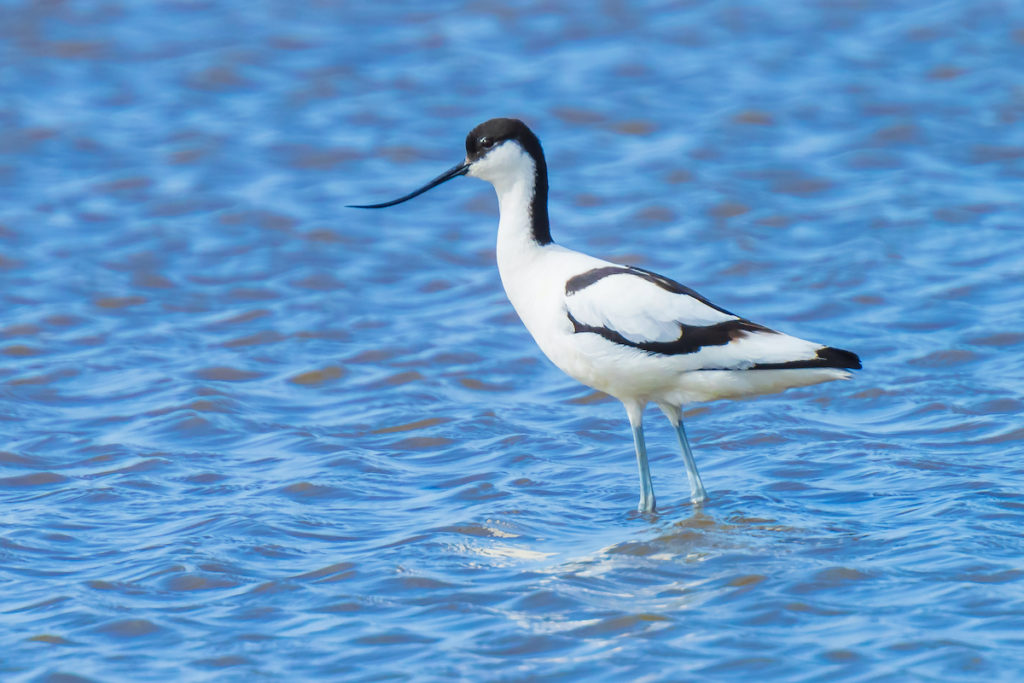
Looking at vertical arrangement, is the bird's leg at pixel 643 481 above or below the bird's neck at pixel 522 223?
below

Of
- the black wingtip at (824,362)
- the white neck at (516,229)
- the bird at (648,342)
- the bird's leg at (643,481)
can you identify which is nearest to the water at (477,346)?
the bird's leg at (643,481)

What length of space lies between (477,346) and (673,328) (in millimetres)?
2513

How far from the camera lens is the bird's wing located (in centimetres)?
551

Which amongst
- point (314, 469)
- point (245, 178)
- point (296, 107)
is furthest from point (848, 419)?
point (296, 107)

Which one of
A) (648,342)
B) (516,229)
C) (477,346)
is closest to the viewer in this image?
(648,342)

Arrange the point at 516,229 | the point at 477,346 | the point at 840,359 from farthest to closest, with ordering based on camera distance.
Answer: the point at 477,346, the point at 516,229, the point at 840,359

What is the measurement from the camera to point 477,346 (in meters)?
7.96

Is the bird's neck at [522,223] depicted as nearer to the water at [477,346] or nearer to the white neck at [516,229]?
the white neck at [516,229]

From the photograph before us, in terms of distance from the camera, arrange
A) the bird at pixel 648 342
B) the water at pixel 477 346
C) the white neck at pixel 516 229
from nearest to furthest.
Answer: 1. the water at pixel 477 346
2. the bird at pixel 648 342
3. the white neck at pixel 516 229

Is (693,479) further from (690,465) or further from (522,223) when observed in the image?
(522,223)

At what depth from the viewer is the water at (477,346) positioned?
15.3 feet

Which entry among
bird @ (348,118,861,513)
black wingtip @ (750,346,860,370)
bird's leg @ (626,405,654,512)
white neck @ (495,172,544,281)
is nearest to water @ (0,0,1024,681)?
bird's leg @ (626,405,654,512)

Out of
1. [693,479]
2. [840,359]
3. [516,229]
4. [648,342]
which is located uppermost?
[516,229]

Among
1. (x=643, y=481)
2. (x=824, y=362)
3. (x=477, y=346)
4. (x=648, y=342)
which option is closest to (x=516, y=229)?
(x=648, y=342)
